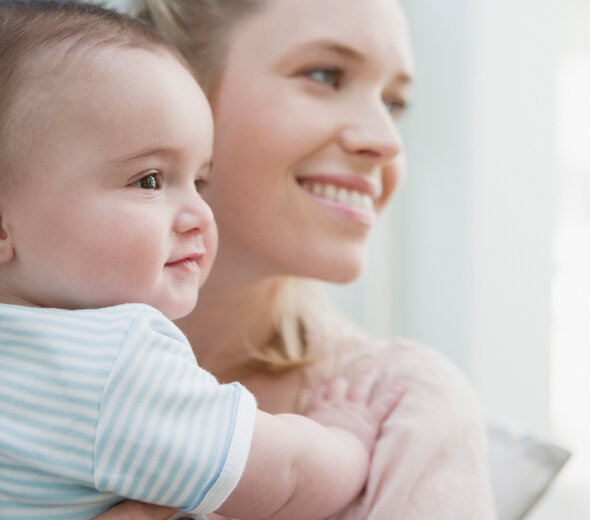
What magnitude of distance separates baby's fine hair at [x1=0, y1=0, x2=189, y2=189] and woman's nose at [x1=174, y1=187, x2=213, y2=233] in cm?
18

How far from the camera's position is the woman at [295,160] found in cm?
128

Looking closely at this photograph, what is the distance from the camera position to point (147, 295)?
0.86m

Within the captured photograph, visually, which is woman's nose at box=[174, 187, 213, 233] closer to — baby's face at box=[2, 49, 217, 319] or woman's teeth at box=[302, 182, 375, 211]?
baby's face at box=[2, 49, 217, 319]

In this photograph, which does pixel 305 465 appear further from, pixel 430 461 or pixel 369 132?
pixel 369 132

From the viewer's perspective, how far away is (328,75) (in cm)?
135

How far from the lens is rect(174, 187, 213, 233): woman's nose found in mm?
894

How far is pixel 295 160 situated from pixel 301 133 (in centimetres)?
5

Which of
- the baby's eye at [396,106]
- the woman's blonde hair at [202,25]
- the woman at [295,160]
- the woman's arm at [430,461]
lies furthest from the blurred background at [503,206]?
the woman's arm at [430,461]

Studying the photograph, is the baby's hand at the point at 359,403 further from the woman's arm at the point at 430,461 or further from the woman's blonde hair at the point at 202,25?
the woman's blonde hair at the point at 202,25

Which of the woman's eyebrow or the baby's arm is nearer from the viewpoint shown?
the baby's arm

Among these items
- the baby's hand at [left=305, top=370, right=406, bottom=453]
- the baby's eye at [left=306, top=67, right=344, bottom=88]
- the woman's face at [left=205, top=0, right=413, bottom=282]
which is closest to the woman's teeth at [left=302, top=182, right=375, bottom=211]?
the woman's face at [left=205, top=0, right=413, bottom=282]

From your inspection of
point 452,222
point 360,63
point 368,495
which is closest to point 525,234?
point 452,222

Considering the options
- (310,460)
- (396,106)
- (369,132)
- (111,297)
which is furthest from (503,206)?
(111,297)

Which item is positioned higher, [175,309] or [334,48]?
[334,48]
